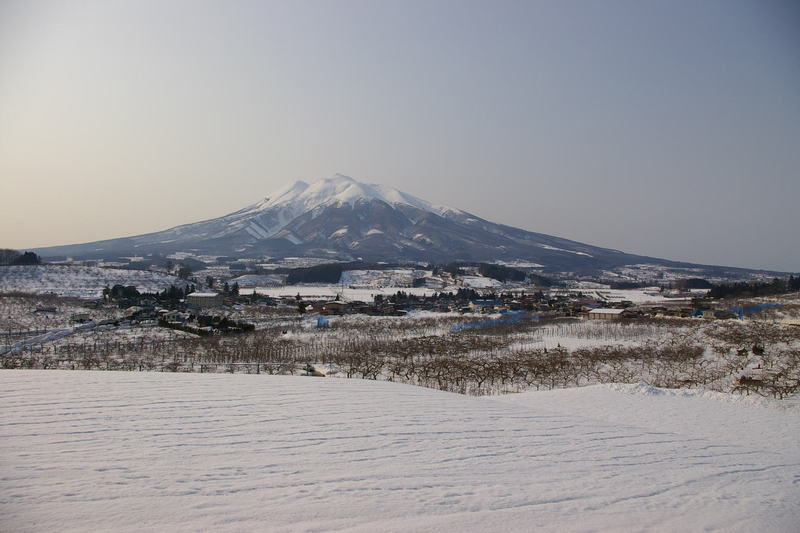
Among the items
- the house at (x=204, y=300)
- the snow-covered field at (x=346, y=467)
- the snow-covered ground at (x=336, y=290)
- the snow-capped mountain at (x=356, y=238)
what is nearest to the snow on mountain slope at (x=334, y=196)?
the snow-capped mountain at (x=356, y=238)

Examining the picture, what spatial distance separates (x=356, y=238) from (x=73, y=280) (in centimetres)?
9134

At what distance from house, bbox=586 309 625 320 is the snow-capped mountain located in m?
77.9

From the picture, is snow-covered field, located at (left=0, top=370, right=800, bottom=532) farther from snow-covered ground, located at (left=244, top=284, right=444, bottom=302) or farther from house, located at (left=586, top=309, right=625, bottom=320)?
snow-covered ground, located at (left=244, top=284, right=444, bottom=302)

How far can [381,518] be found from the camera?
310 centimetres

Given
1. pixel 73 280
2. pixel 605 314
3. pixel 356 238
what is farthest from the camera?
pixel 356 238

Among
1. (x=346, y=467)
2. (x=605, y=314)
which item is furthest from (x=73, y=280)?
(x=346, y=467)

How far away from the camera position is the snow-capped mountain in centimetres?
11938

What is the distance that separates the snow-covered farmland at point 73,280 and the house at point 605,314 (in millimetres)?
36399

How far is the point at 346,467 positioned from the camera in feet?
13.0

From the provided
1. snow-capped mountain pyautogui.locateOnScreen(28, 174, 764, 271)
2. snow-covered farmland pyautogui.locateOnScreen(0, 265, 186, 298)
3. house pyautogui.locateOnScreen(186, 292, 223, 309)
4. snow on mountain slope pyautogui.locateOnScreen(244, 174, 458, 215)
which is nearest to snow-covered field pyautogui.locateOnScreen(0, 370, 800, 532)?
house pyautogui.locateOnScreen(186, 292, 223, 309)

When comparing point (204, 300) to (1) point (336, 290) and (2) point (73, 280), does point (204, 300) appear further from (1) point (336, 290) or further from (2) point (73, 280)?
(1) point (336, 290)

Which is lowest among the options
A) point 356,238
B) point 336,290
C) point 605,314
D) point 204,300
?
point 336,290

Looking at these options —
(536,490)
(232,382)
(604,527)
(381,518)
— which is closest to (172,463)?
(381,518)

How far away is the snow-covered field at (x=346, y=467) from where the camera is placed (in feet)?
10.2
